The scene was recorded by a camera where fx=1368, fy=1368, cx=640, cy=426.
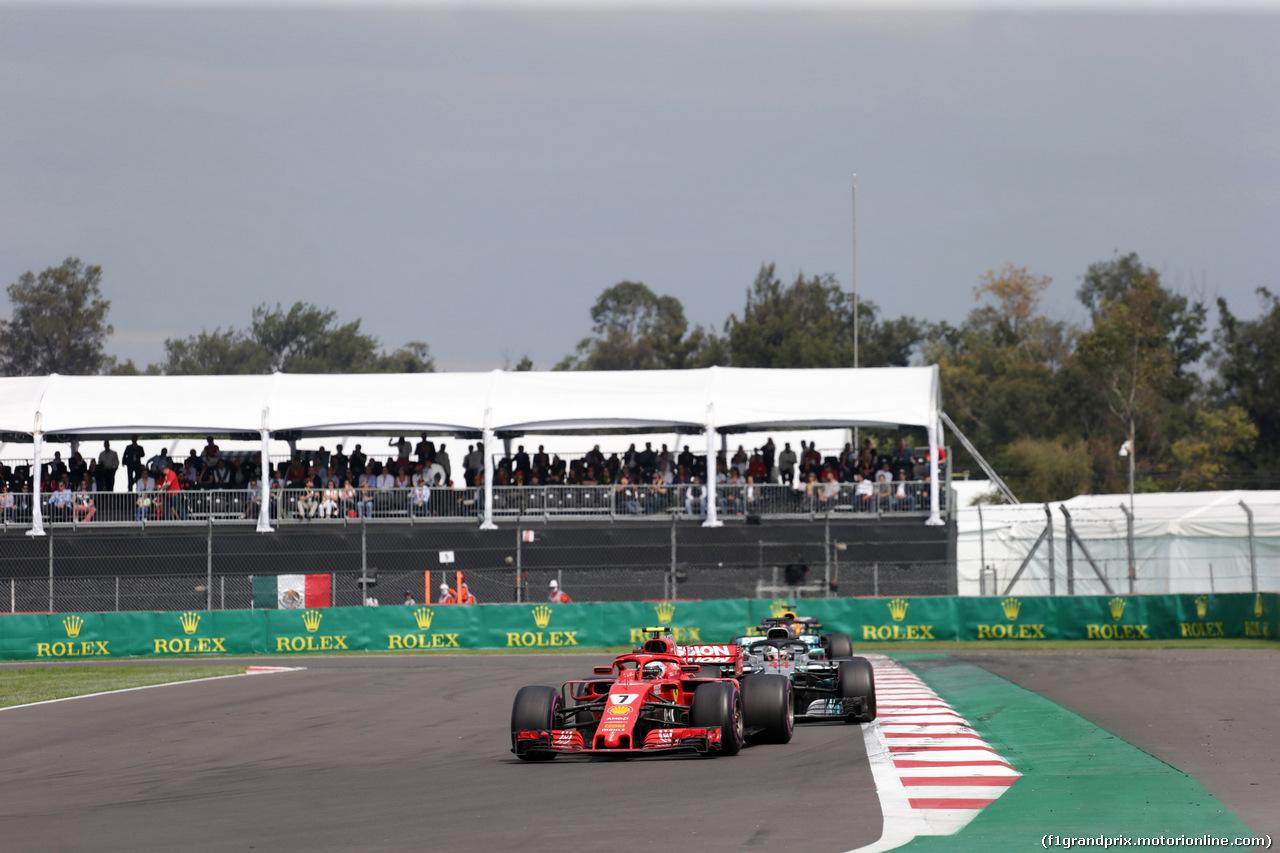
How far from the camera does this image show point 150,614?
101 ft

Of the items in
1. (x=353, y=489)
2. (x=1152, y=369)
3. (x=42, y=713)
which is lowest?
(x=42, y=713)

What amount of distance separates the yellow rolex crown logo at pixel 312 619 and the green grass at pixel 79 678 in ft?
11.8

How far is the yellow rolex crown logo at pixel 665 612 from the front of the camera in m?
30.4

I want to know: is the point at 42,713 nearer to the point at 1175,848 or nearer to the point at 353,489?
the point at 1175,848

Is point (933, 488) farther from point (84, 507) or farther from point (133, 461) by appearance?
point (84, 507)

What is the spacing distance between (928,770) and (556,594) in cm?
2317

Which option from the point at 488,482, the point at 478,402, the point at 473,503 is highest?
the point at 478,402

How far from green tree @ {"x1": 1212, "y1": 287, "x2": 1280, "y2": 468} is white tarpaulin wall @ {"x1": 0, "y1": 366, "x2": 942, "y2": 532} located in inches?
1778

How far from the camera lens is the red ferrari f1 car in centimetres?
1227

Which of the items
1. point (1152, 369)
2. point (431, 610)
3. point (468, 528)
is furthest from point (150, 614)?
point (1152, 369)

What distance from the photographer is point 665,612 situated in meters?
30.5

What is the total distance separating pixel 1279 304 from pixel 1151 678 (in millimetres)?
66241

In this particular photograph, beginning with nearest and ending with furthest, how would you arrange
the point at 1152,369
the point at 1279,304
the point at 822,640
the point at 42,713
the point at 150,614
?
the point at 822,640, the point at 42,713, the point at 150,614, the point at 1152,369, the point at 1279,304

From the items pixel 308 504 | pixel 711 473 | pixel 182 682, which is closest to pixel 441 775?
pixel 182 682
